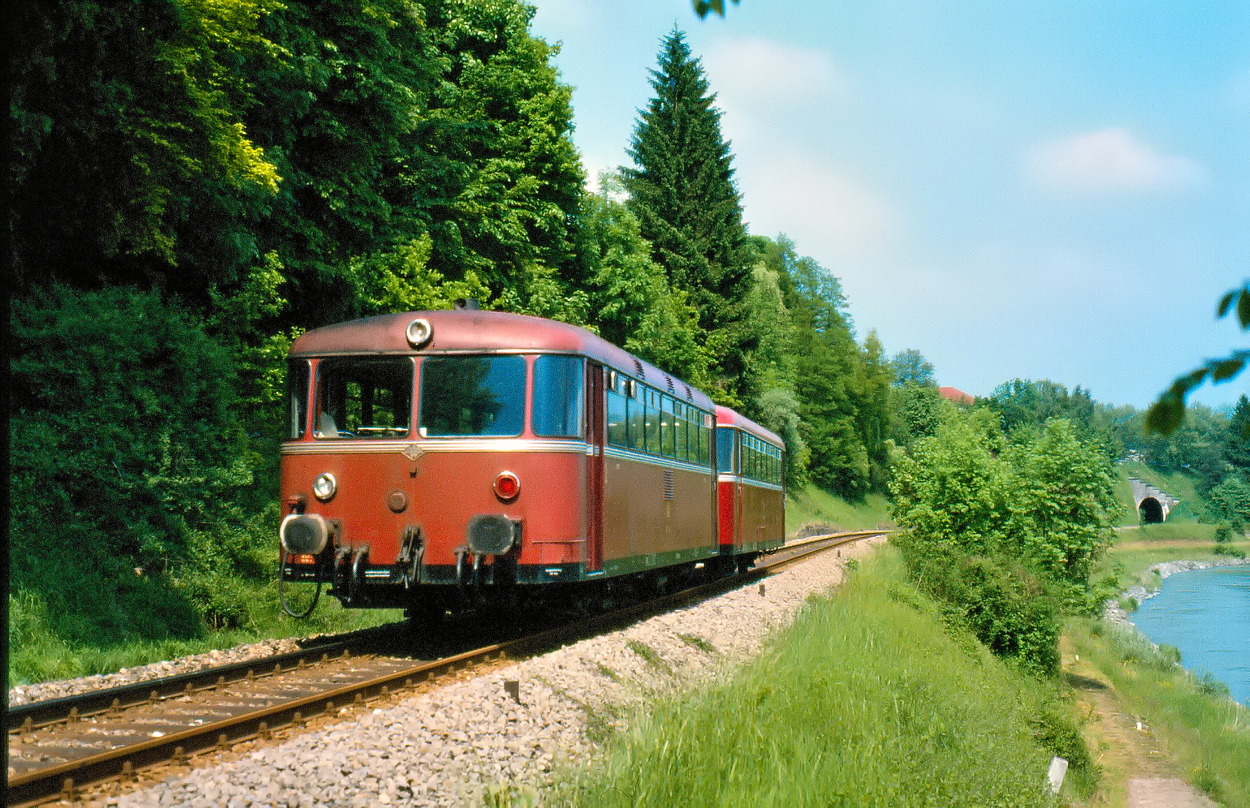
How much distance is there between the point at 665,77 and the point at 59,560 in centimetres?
4101

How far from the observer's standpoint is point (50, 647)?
35.1 feet

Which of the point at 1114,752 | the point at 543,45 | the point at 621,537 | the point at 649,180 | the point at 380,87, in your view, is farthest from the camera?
the point at 649,180

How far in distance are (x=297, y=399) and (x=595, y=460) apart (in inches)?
120

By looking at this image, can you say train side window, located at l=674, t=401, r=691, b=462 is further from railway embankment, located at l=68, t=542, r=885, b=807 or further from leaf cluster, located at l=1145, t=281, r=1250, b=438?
leaf cluster, located at l=1145, t=281, r=1250, b=438

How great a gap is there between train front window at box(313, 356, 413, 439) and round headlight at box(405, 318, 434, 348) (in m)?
0.19

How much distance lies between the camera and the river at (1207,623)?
3759cm

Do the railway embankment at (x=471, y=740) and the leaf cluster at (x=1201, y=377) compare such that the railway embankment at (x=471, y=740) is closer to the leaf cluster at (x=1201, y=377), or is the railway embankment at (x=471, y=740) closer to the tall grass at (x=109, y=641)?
the tall grass at (x=109, y=641)

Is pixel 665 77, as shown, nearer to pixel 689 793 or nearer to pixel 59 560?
pixel 59 560

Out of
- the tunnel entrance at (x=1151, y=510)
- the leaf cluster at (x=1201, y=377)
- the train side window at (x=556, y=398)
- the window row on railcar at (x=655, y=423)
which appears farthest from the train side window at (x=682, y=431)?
the tunnel entrance at (x=1151, y=510)

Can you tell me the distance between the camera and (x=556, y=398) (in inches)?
434

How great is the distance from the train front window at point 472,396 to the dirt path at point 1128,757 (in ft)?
51.7

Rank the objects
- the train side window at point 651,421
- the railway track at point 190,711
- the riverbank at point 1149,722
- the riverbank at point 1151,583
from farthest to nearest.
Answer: the riverbank at point 1151,583, the riverbank at point 1149,722, the train side window at point 651,421, the railway track at point 190,711

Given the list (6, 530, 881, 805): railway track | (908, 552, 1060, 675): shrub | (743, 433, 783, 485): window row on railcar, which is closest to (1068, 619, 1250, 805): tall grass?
(908, 552, 1060, 675): shrub

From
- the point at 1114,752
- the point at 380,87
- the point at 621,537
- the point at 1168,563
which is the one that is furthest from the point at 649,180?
the point at 1168,563
